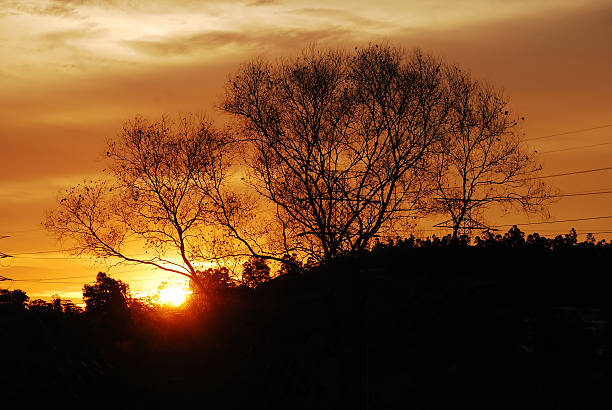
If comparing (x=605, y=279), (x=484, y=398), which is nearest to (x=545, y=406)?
(x=484, y=398)

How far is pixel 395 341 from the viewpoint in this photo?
2536 cm

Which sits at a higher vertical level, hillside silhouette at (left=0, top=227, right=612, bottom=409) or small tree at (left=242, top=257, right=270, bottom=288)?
small tree at (left=242, top=257, right=270, bottom=288)

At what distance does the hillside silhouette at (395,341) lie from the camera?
2338 centimetres

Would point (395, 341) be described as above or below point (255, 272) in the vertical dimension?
below

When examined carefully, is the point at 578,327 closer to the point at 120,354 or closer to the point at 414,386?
the point at 414,386

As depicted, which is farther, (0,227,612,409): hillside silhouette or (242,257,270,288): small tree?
(242,257,270,288): small tree

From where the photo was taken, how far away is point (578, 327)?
82.2ft

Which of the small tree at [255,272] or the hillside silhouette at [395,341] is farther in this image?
the small tree at [255,272]

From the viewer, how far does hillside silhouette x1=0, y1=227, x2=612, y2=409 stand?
23.4 m

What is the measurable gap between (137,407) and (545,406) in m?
16.0

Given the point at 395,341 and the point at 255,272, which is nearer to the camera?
the point at 395,341

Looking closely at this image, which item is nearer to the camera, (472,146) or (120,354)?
(120,354)

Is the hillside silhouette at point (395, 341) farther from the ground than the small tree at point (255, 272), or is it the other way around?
the small tree at point (255, 272)

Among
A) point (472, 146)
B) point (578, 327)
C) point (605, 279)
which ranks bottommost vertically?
point (578, 327)
